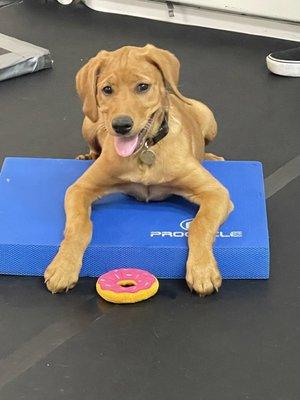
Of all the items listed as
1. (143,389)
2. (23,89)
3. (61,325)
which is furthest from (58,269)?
(23,89)

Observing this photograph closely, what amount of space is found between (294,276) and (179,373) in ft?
1.92

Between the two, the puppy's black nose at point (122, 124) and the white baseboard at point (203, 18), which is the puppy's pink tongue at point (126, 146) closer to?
the puppy's black nose at point (122, 124)

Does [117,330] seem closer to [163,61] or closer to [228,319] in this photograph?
[228,319]

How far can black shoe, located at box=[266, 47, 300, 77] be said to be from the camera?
4.00 metres

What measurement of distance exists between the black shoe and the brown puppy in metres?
1.50

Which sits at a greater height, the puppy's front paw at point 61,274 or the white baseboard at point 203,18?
the puppy's front paw at point 61,274

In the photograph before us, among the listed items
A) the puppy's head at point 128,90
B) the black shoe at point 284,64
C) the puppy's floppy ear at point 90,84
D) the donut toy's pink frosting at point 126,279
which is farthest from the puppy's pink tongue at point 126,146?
the black shoe at point 284,64

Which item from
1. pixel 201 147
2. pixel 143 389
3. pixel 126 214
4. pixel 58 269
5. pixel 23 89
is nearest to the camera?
pixel 143 389

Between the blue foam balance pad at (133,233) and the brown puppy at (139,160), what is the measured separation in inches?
2.0

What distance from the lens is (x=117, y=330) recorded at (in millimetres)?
2240

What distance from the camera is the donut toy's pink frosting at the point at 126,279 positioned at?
2326 millimetres

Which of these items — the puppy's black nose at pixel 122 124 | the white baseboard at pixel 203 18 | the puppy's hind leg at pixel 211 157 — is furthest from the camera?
the white baseboard at pixel 203 18

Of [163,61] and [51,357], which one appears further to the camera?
[163,61]

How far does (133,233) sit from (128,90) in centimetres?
46
